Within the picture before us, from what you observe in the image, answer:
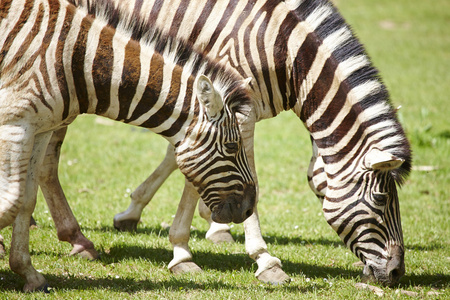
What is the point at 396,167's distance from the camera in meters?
4.55

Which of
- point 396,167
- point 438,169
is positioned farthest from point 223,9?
point 438,169

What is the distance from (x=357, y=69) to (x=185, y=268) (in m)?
2.66

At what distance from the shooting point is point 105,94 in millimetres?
4438

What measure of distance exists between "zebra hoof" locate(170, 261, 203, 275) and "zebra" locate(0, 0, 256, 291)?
90 centimetres

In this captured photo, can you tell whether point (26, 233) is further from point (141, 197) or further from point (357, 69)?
point (357, 69)

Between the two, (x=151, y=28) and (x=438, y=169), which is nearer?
(x=151, y=28)

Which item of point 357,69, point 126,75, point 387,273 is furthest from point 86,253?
point 357,69

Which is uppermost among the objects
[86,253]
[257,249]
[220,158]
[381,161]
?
[381,161]

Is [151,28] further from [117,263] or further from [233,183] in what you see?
[117,263]

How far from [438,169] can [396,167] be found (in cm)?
548

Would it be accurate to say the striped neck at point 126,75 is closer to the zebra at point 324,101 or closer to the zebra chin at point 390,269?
the zebra at point 324,101

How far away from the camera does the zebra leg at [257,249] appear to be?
16.4ft

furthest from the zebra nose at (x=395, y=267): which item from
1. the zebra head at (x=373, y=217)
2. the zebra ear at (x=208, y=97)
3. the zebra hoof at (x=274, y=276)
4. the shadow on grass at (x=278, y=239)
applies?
the zebra ear at (x=208, y=97)

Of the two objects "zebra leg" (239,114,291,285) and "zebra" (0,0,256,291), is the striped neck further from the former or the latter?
"zebra leg" (239,114,291,285)
